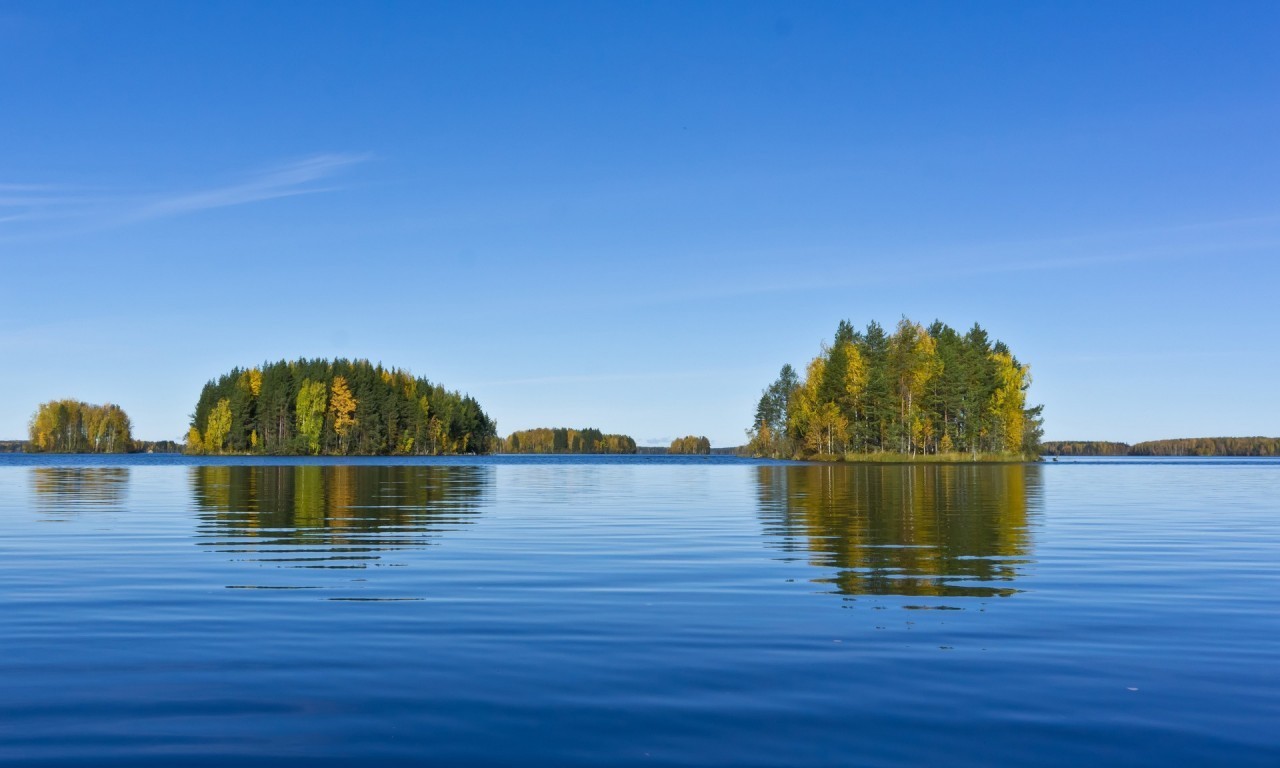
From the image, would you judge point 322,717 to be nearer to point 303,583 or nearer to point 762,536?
point 303,583

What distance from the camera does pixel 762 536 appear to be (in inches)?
1001

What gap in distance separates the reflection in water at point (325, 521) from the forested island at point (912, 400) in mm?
86236

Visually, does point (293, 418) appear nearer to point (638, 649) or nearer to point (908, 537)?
point (908, 537)

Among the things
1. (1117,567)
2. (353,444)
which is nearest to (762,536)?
(1117,567)

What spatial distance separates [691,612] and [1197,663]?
19.3 ft

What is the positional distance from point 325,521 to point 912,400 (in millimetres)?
107108

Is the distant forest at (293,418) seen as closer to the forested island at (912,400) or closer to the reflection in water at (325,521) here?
the forested island at (912,400)

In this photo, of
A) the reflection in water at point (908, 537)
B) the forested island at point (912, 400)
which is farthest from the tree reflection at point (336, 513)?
the forested island at point (912, 400)

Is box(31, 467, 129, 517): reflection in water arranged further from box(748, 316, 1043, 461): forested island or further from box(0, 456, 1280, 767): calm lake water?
box(748, 316, 1043, 461): forested island

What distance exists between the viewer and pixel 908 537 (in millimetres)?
24859

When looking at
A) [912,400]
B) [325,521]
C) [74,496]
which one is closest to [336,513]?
[325,521]

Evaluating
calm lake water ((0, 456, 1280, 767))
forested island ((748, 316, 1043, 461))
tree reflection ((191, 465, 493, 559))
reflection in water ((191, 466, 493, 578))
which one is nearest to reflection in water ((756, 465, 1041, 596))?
calm lake water ((0, 456, 1280, 767))

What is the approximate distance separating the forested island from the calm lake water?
10387cm

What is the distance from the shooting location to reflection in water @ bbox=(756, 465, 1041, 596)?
1673 centimetres
